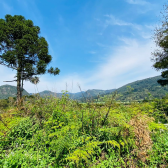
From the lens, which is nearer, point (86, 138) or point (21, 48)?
point (86, 138)

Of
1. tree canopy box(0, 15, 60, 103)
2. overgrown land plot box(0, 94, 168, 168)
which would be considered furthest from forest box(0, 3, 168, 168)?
tree canopy box(0, 15, 60, 103)

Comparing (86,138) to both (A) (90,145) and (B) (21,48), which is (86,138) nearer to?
(A) (90,145)

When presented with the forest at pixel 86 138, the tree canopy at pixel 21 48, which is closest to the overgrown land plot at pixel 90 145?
the forest at pixel 86 138

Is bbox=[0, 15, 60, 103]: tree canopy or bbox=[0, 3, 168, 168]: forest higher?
bbox=[0, 15, 60, 103]: tree canopy

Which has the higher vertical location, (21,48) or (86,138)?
(21,48)

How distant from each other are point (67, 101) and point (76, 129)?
1985 millimetres

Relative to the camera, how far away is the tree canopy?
12.2 metres

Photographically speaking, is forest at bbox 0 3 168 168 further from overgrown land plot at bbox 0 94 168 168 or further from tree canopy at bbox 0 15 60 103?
tree canopy at bbox 0 15 60 103

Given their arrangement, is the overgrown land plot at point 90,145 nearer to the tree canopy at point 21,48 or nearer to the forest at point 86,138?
the forest at point 86,138

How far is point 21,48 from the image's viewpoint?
485 inches

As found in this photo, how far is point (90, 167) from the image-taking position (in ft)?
7.41

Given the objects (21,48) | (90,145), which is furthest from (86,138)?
(21,48)

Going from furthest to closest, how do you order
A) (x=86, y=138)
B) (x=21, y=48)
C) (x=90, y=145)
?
(x=21, y=48), (x=86, y=138), (x=90, y=145)

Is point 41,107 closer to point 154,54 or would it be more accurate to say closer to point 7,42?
point 7,42
